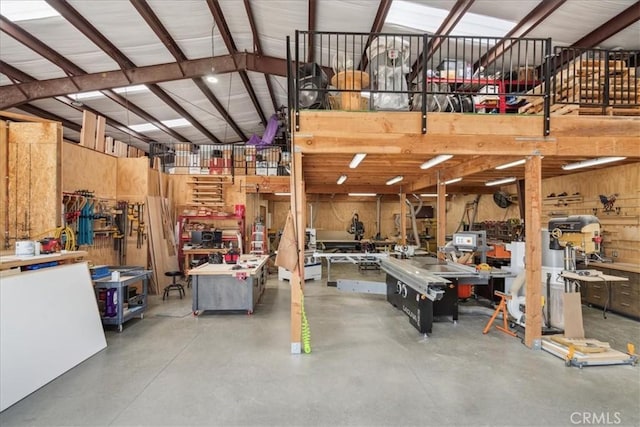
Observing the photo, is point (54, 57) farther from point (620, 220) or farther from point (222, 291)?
point (620, 220)

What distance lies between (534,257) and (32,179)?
285 inches

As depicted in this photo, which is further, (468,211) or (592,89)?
(468,211)

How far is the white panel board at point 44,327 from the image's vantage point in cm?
297

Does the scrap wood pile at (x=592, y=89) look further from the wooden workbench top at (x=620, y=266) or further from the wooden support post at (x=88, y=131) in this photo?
the wooden support post at (x=88, y=131)

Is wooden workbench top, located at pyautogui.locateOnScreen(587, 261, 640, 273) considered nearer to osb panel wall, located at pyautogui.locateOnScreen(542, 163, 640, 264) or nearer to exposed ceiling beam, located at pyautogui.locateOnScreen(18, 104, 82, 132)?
osb panel wall, located at pyautogui.locateOnScreen(542, 163, 640, 264)

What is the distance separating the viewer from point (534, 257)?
4.11m

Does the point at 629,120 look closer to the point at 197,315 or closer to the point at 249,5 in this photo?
the point at 249,5

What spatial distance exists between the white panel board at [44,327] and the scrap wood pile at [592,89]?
6.73 meters

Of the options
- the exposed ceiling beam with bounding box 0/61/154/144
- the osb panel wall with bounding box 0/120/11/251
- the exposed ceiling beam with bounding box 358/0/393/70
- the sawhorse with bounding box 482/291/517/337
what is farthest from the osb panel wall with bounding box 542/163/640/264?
the exposed ceiling beam with bounding box 0/61/154/144

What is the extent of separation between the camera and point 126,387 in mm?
3189

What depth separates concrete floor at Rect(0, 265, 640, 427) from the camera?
271 centimetres

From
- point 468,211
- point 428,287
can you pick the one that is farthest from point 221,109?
point 468,211

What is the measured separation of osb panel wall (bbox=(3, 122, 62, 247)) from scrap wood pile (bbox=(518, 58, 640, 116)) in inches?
284

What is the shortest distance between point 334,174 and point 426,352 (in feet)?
13.7
